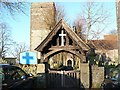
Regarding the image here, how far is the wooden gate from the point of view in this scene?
16.1m

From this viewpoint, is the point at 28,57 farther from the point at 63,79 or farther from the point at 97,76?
the point at 97,76

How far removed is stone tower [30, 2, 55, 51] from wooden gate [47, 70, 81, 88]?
27799 mm

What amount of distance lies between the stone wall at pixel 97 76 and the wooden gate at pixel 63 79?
95cm

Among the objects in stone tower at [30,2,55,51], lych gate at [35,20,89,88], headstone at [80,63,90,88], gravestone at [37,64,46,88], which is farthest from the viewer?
stone tower at [30,2,55,51]

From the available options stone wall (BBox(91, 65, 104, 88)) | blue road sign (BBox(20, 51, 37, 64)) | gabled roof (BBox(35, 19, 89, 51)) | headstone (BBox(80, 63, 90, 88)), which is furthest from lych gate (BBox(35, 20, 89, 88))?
stone wall (BBox(91, 65, 104, 88))

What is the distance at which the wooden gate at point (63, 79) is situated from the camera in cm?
1614

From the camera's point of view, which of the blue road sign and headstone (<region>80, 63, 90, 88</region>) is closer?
headstone (<region>80, 63, 90, 88</region>)

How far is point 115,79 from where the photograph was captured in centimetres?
1152

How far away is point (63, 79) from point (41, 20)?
32.9 metres

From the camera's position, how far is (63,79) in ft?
53.1

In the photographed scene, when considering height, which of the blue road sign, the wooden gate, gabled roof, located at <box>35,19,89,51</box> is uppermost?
gabled roof, located at <box>35,19,89,51</box>

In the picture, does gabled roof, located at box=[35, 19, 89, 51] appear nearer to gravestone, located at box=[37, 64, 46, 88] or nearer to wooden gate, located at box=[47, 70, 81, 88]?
gravestone, located at box=[37, 64, 46, 88]

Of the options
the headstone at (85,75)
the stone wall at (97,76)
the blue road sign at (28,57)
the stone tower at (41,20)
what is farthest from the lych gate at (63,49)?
the stone tower at (41,20)

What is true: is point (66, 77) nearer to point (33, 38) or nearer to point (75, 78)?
point (75, 78)
